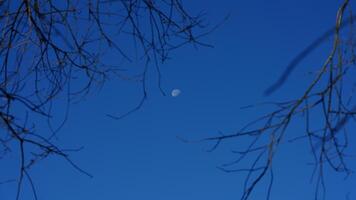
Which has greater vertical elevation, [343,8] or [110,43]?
[110,43]

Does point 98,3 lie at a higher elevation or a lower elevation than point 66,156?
higher

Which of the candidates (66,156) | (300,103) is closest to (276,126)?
(300,103)

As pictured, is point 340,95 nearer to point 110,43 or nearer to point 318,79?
point 318,79

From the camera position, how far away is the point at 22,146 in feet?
7.11

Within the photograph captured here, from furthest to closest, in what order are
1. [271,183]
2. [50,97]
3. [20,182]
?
[50,97] → [20,182] → [271,183]

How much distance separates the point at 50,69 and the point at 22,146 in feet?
2.24

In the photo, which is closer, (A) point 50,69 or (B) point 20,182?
(B) point 20,182

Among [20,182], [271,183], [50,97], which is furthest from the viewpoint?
[50,97]

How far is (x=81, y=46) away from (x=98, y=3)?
9.1 inches

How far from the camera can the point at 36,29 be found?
2.63 metres

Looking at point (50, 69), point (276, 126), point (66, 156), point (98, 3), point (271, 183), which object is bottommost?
point (271, 183)

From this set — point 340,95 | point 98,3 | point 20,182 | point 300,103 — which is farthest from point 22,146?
point 340,95

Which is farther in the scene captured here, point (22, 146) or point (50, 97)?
point (50, 97)

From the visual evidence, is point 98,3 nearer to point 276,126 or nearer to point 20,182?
point 20,182
